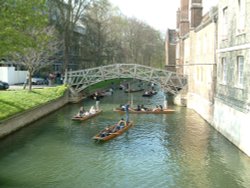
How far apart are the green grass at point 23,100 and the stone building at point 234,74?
40.4ft

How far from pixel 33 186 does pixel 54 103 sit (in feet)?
62.1

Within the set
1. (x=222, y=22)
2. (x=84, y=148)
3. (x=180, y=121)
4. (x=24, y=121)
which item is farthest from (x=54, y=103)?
(x=222, y=22)

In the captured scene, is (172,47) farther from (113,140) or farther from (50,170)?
(50,170)

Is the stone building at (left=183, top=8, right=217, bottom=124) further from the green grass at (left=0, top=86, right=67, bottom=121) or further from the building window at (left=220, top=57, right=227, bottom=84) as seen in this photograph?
the green grass at (left=0, top=86, right=67, bottom=121)

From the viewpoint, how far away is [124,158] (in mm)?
17062

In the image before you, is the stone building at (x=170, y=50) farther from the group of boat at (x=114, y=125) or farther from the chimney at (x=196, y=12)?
the group of boat at (x=114, y=125)

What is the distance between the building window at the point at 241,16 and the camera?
1766 centimetres

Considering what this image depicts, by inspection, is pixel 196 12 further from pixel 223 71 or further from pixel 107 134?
pixel 107 134

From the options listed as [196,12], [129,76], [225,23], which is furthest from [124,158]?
[196,12]

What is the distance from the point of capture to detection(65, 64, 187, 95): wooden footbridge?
120ft

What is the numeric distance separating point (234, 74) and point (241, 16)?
117 inches

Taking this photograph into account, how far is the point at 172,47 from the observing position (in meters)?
57.3

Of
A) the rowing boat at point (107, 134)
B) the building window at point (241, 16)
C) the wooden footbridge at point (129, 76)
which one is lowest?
the rowing boat at point (107, 134)

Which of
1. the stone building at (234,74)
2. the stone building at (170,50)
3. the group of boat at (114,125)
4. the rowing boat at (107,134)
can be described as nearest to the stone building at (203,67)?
the stone building at (234,74)
